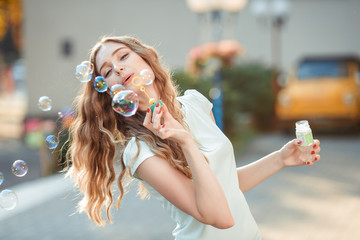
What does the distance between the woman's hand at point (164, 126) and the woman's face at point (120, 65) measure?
0.28 metres

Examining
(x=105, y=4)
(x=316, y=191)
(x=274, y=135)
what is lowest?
(x=274, y=135)

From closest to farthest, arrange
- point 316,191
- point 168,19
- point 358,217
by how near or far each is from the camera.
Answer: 1. point 358,217
2. point 316,191
3. point 168,19

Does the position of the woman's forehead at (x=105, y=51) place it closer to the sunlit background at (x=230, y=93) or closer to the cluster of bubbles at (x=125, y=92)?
the cluster of bubbles at (x=125, y=92)

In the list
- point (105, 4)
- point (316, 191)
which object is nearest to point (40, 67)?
point (105, 4)

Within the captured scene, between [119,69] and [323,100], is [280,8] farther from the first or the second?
[119,69]

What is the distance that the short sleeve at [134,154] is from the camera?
2.00 m

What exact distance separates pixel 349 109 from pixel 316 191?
17.1ft

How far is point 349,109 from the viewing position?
36.4 ft

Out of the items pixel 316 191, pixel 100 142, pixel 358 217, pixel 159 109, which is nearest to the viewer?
pixel 159 109

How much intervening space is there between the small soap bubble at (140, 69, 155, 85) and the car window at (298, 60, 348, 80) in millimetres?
10056

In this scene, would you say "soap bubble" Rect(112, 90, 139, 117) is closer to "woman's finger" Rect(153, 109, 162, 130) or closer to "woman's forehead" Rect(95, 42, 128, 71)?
"woman's forehead" Rect(95, 42, 128, 71)

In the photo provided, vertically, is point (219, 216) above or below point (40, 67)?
above

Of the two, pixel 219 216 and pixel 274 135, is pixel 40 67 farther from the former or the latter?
pixel 219 216

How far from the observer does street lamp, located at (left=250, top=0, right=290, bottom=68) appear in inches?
582
